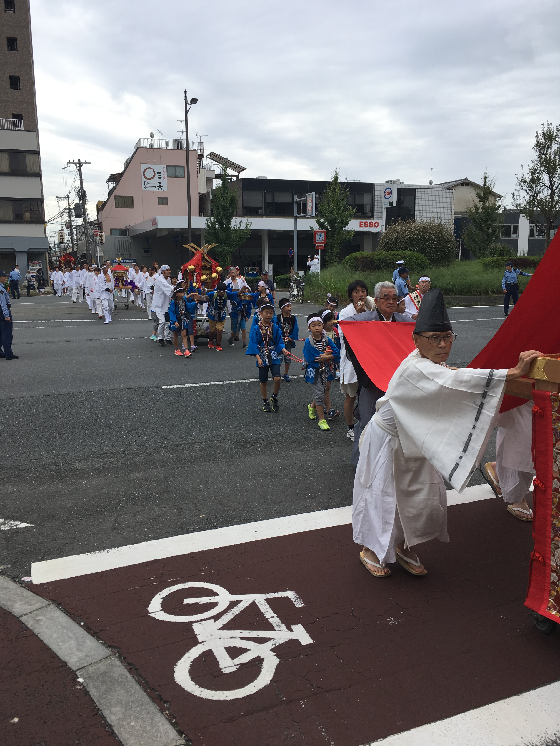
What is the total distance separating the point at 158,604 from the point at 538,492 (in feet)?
7.45

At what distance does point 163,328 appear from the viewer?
14938 millimetres

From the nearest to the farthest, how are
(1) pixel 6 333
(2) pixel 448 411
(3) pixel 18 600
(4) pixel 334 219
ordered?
(2) pixel 448 411 < (3) pixel 18 600 < (1) pixel 6 333 < (4) pixel 334 219

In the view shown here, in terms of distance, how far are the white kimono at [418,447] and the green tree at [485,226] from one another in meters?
37.9

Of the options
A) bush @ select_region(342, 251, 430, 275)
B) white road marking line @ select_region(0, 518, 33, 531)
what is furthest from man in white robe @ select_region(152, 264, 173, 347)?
bush @ select_region(342, 251, 430, 275)

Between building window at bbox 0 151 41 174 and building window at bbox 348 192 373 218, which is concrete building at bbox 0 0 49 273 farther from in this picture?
building window at bbox 348 192 373 218

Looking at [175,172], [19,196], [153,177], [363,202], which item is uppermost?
[175,172]

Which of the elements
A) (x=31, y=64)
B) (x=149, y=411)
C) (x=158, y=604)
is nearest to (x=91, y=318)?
(x=149, y=411)

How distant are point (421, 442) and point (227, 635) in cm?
151

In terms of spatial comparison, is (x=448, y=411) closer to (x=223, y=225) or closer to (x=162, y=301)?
(x=162, y=301)

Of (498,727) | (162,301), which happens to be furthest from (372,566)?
(162,301)

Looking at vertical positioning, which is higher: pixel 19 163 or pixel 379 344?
pixel 19 163

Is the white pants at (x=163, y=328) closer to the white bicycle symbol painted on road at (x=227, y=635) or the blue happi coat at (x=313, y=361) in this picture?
the blue happi coat at (x=313, y=361)

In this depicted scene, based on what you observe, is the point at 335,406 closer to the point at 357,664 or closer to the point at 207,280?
the point at 357,664

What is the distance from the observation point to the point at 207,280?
47.8ft
